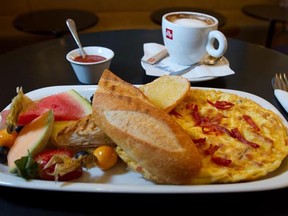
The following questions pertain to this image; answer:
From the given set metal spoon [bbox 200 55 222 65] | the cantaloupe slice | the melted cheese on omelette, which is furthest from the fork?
the cantaloupe slice

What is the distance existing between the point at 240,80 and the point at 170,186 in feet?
2.44

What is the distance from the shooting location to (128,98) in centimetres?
92

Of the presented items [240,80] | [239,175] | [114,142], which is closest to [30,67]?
[114,142]

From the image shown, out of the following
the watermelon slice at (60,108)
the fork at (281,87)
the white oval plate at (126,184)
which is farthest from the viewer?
the fork at (281,87)

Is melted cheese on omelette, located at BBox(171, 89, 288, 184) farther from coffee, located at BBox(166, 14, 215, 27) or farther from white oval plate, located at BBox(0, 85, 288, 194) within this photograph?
coffee, located at BBox(166, 14, 215, 27)

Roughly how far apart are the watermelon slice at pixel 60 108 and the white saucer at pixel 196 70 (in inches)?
14.5

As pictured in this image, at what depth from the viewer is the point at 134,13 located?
12.1 ft

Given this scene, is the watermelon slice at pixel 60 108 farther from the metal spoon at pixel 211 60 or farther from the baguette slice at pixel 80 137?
the metal spoon at pixel 211 60

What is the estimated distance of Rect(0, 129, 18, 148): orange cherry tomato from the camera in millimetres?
894

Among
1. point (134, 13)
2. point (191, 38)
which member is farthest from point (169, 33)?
point (134, 13)

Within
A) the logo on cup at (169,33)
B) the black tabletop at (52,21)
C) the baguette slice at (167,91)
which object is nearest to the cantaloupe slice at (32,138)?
the baguette slice at (167,91)

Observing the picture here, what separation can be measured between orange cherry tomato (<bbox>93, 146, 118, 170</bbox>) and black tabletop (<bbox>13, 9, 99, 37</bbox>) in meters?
1.90

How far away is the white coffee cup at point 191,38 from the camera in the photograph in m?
1.36

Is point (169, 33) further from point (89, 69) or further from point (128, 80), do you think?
point (89, 69)
